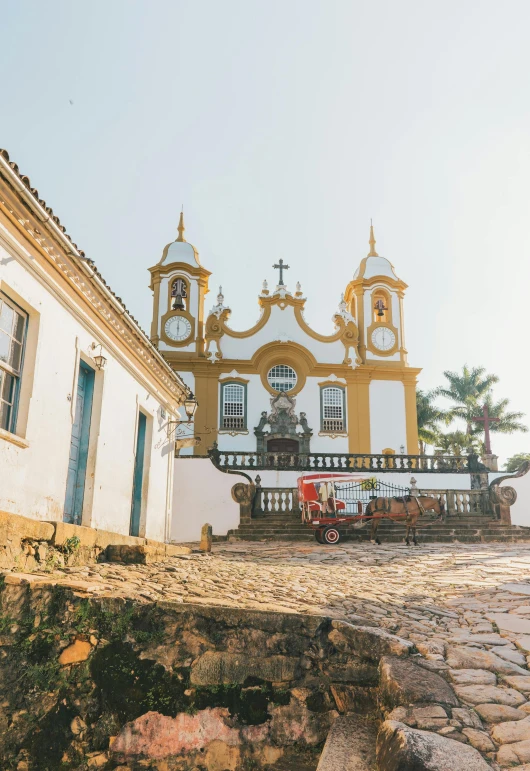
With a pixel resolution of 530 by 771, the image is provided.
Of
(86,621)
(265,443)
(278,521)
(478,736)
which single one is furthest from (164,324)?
(478,736)

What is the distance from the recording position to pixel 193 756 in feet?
13.6

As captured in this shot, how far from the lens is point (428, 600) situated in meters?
6.23

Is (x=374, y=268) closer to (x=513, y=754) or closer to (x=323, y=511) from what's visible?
(x=323, y=511)

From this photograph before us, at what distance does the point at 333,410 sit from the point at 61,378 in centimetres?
2039

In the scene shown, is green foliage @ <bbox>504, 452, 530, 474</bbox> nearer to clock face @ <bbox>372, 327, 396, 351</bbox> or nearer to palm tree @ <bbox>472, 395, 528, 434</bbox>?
palm tree @ <bbox>472, 395, 528, 434</bbox>

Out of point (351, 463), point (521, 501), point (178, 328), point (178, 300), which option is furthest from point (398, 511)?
point (178, 300)

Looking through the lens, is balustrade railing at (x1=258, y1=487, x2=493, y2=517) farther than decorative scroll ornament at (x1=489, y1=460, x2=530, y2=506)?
No

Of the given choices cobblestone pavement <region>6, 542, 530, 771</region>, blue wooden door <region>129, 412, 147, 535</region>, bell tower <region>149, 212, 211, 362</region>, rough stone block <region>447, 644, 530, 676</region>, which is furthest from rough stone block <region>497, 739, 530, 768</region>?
bell tower <region>149, 212, 211, 362</region>

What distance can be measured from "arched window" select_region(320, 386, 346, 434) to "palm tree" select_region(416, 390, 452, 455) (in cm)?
1266

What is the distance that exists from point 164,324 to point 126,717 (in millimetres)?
24902

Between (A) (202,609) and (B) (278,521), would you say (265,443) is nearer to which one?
(B) (278,521)

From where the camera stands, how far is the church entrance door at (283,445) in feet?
86.8

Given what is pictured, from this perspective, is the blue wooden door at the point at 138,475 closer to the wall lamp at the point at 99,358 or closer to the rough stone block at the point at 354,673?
the wall lamp at the point at 99,358

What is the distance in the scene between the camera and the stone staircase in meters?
16.1
